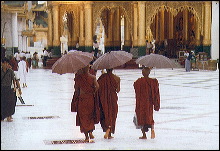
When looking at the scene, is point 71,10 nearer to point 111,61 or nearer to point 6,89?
point 6,89

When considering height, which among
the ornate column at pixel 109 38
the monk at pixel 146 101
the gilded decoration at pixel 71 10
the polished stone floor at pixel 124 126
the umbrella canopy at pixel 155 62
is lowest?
the polished stone floor at pixel 124 126

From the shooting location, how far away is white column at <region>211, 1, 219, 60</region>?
108ft

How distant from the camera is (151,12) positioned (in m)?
32.7

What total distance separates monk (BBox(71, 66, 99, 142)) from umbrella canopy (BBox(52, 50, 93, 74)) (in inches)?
5.6

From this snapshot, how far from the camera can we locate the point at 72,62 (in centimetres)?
785

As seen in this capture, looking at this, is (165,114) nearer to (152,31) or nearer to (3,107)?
(3,107)

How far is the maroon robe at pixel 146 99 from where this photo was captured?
8109 millimetres

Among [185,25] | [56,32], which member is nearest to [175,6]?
[185,25]

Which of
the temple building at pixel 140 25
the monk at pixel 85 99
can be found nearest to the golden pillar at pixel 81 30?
the temple building at pixel 140 25

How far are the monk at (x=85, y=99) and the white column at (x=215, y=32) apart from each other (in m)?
26.1

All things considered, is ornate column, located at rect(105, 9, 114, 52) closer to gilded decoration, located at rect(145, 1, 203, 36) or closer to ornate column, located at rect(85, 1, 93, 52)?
ornate column, located at rect(85, 1, 93, 52)

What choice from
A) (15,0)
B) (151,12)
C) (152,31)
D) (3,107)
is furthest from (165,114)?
(15,0)

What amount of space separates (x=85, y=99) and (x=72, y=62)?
1.93 feet

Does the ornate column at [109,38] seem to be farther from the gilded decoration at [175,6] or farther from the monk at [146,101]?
the monk at [146,101]
